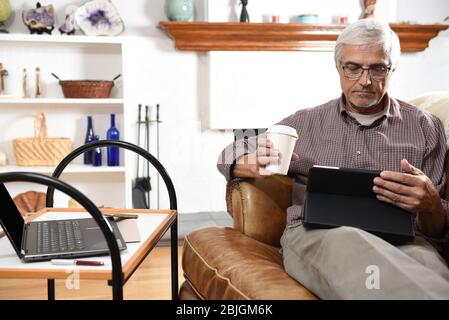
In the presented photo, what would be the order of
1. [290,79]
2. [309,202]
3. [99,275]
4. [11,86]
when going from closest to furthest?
[99,275], [309,202], [11,86], [290,79]

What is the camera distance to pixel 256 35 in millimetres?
3496

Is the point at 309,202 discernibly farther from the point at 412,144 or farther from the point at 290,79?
the point at 290,79

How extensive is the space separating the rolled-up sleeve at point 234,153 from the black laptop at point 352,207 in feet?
1.19

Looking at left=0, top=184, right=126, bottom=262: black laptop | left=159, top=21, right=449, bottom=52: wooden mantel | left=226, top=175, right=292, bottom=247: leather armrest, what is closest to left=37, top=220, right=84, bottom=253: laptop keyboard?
left=0, top=184, right=126, bottom=262: black laptop

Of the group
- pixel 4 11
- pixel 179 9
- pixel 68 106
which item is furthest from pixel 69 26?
pixel 179 9

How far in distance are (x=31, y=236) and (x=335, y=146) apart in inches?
38.8

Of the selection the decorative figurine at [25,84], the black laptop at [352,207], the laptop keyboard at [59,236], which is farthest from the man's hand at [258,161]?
the decorative figurine at [25,84]

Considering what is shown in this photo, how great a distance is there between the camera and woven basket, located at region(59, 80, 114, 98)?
3180 millimetres

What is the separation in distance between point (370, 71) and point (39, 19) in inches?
94.5

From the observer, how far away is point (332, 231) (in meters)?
1.24

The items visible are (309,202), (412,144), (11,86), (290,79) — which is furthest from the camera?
(290,79)

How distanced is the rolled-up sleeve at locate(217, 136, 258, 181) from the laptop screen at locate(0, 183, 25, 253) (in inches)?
26.7
